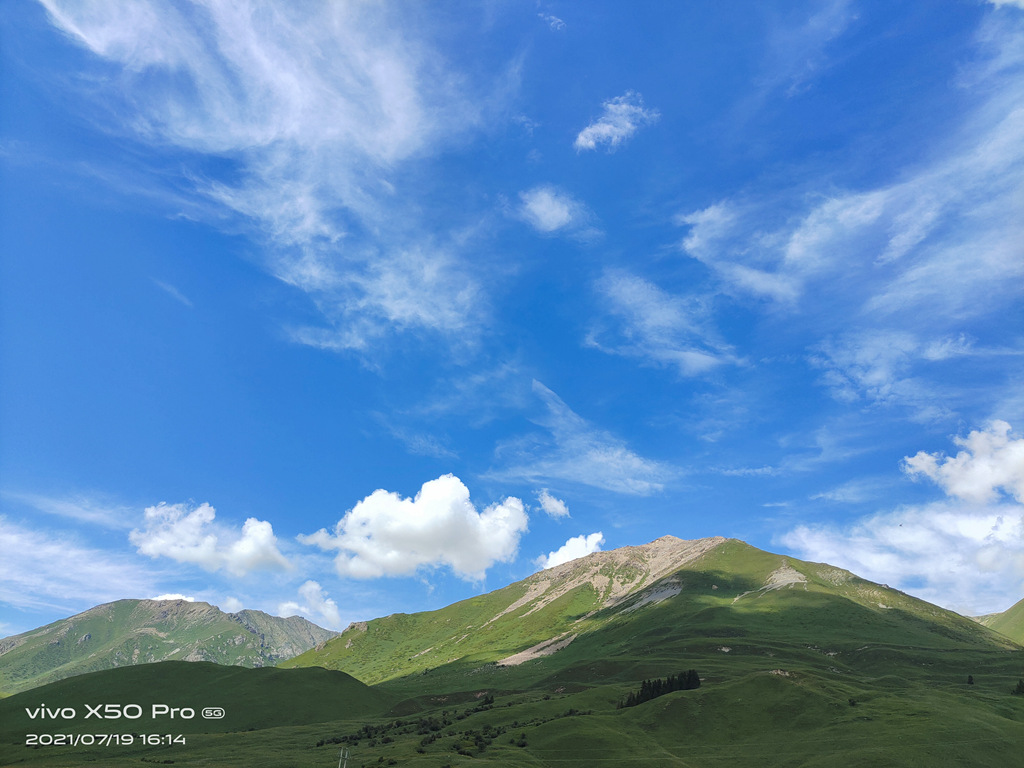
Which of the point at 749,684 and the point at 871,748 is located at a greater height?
the point at 749,684

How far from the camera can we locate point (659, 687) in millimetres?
128250

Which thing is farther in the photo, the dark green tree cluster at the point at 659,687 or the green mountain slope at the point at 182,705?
the green mountain slope at the point at 182,705

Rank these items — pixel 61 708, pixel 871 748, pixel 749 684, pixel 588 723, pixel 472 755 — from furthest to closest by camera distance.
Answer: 1. pixel 61 708
2. pixel 749 684
3. pixel 588 723
4. pixel 472 755
5. pixel 871 748

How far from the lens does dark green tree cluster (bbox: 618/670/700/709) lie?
125 meters

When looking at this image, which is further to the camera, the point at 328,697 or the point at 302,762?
the point at 328,697

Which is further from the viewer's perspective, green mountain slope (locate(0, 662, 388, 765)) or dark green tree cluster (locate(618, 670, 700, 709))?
green mountain slope (locate(0, 662, 388, 765))

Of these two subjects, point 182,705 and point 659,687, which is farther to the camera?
point 182,705

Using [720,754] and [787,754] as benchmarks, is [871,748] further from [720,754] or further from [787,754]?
[720,754]

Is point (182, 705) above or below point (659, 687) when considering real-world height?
above

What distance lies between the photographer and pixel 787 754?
89188 mm

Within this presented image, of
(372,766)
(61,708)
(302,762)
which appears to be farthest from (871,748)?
(61,708)

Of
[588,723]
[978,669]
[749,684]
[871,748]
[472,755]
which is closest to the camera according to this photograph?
[871,748]

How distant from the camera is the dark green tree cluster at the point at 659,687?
409 ft

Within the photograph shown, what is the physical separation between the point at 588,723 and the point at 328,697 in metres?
117
